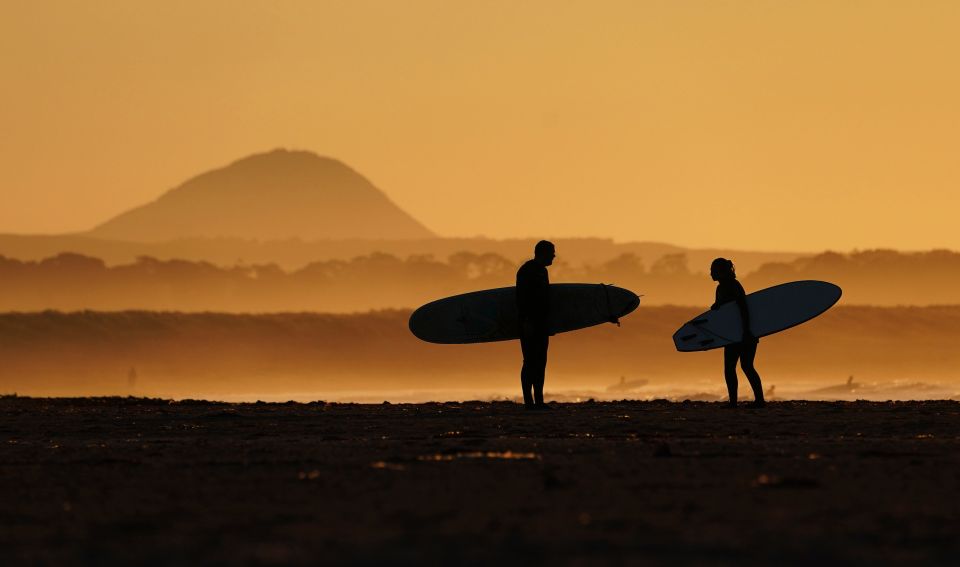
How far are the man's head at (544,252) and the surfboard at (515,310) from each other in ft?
15.3

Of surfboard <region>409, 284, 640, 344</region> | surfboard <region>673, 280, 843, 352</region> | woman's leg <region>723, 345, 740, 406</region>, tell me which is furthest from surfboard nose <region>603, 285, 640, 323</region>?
woman's leg <region>723, 345, 740, 406</region>

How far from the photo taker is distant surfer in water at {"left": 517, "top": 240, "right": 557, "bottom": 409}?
18.7m

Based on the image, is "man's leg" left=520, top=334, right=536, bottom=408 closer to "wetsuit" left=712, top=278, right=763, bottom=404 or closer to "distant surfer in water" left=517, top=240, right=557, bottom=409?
"distant surfer in water" left=517, top=240, right=557, bottom=409

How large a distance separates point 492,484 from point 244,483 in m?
1.58

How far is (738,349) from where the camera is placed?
19078mm

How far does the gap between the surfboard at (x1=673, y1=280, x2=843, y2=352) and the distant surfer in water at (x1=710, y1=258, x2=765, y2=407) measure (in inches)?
28.4

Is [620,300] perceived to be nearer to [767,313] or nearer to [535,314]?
[767,313]

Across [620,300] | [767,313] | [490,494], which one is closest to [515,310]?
[620,300]

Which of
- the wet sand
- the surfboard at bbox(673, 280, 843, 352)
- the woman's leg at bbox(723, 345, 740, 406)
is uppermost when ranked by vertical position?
the surfboard at bbox(673, 280, 843, 352)

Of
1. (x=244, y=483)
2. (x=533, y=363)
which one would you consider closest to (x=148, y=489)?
(x=244, y=483)

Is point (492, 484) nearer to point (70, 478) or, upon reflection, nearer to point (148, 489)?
point (148, 489)

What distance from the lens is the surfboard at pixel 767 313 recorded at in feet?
68.2

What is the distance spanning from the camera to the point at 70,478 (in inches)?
379

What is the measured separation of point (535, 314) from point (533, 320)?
0.09 m
